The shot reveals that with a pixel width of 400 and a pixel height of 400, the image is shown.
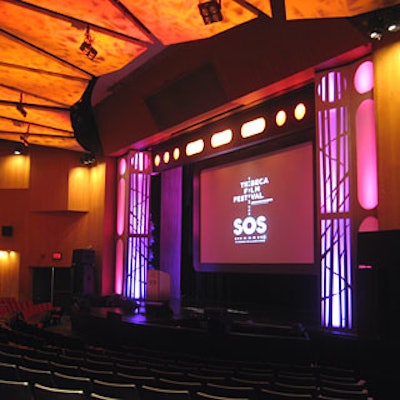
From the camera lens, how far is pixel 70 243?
1675 centimetres

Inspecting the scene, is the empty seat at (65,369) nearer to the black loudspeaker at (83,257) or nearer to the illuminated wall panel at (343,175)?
the illuminated wall panel at (343,175)

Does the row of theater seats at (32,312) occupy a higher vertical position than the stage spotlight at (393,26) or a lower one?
lower

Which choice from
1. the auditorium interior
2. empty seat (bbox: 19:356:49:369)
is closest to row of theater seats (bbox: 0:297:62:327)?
the auditorium interior

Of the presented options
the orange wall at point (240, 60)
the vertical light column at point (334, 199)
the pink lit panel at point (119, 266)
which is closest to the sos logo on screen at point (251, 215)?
the orange wall at point (240, 60)

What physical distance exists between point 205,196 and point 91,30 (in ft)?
20.0

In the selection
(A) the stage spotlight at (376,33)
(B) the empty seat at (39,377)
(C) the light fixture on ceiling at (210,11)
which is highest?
(C) the light fixture on ceiling at (210,11)

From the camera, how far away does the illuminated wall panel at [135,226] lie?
46.8 ft

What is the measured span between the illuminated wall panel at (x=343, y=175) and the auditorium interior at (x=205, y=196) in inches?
1.1

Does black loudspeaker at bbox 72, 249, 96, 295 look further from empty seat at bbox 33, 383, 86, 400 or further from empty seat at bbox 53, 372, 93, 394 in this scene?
empty seat at bbox 33, 383, 86, 400

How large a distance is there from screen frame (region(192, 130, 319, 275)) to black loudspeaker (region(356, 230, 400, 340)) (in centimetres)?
206

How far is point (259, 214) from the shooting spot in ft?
34.6

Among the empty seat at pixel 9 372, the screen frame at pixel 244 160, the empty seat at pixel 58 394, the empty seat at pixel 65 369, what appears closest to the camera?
the empty seat at pixel 58 394

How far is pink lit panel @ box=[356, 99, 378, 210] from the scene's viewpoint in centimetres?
725

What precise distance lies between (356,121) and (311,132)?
1.93m
